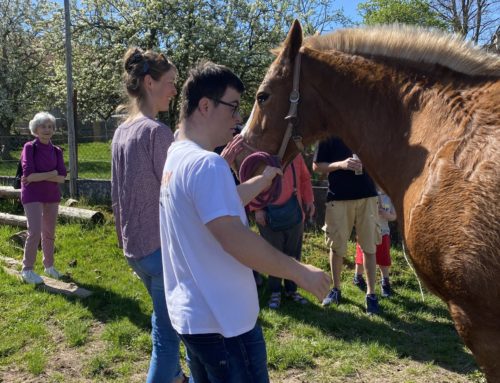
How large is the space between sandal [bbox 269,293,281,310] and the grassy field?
6cm

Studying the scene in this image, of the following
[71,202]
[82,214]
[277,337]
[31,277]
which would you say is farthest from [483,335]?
[71,202]

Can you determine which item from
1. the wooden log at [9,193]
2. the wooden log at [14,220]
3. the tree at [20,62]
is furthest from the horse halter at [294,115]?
the tree at [20,62]

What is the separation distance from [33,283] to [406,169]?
4448 millimetres

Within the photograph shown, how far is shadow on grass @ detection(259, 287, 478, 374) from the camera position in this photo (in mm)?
3799

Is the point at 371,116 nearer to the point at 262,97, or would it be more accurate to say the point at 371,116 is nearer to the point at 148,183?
the point at 262,97

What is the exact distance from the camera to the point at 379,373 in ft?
11.6

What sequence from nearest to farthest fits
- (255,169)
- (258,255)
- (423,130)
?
(258,255) < (423,130) < (255,169)

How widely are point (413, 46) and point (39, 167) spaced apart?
4.37m

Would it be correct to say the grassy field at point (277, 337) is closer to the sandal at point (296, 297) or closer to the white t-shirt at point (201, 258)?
the sandal at point (296, 297)

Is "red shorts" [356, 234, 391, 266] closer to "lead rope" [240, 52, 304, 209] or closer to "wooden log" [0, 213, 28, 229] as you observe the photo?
"lead rope" [240, 52, 304, 209]

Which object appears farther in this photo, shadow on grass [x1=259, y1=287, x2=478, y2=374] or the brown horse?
shadow on grass [x1=259, y1=287, x2=478, y2=374]

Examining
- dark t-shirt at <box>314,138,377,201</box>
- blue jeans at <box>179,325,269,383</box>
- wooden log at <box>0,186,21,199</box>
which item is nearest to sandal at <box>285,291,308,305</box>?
dark t-shirt at <box>314,138,377,201</box>

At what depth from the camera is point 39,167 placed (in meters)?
5.38

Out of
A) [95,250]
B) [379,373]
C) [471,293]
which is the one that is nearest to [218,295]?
[471,293]
